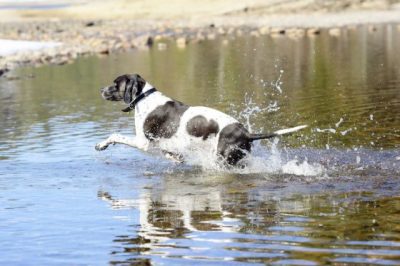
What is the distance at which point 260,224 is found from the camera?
915cm

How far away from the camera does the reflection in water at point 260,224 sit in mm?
7996

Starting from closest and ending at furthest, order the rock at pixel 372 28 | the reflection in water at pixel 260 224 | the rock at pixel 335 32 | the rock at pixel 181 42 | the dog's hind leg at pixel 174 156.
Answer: the reflection in water at pixel 260 224 → the dog's hind leg at pixel 174 156 → the rock at pixel 181 42 → the rock at pixel 335 32 → the rock at pixel 372 28

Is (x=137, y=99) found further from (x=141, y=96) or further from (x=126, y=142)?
(x=126, y=142)

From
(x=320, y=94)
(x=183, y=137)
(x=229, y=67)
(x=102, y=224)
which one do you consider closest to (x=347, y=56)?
(x=229, y=67)

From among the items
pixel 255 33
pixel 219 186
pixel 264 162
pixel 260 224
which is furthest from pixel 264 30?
pixel 260 224

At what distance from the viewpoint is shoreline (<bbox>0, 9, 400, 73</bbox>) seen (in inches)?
1567

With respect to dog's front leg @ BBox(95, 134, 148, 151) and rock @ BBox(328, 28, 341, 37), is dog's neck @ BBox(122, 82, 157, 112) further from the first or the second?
rock @ BBox(328, 28, 341, 37)

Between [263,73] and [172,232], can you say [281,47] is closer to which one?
[263,73]

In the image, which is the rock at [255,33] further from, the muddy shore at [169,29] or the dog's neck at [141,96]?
the dog's neck at [141,96]

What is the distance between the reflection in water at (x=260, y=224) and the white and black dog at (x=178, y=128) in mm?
745

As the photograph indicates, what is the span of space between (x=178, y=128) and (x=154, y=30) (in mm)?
41808

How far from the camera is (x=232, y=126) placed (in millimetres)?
12367

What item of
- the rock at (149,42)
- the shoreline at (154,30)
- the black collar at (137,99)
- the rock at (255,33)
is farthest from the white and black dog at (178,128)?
the rock at (255,33)

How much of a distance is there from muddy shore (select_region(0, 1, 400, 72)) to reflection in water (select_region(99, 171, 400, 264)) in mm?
24678
